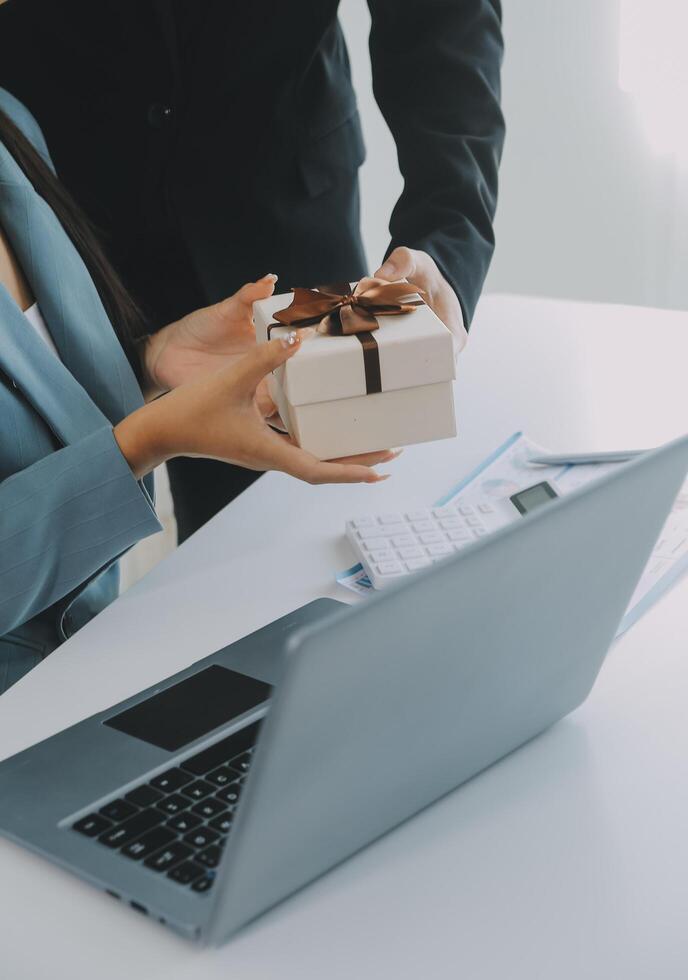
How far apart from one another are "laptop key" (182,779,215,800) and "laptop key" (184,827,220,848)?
0.03 metres

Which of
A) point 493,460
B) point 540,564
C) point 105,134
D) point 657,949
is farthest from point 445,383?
point 105,134

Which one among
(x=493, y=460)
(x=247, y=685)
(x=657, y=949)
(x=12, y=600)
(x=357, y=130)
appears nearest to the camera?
(x=657, y=949)

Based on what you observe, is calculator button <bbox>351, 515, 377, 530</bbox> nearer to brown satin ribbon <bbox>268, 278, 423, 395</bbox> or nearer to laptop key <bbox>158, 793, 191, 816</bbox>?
brown satin ribbon <bbox>268, 278, 423, 395</bbox>

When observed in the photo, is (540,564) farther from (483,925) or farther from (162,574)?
(162,574)

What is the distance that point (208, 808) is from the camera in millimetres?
603

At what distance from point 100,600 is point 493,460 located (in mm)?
416

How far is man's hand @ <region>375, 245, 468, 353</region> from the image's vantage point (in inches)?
40.2

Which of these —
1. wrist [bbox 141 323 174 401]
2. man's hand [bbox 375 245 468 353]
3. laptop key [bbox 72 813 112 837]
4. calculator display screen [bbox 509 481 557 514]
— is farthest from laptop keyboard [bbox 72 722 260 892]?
wrist [bbox 141 323 174 401]

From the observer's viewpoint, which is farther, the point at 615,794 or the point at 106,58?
the point at 106,58

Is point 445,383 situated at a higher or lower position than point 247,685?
higher

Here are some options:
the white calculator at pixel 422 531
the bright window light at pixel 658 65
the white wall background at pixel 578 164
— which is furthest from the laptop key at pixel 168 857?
the bright window light at pixel 658 65

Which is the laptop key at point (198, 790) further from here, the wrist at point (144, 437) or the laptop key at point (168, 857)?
the wrist at point (144, 437)

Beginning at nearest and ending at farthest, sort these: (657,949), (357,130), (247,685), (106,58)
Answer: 1. (657,949)
2. (247,685)
3. (106,58)
4. (357,130)

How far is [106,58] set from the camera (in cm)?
134
